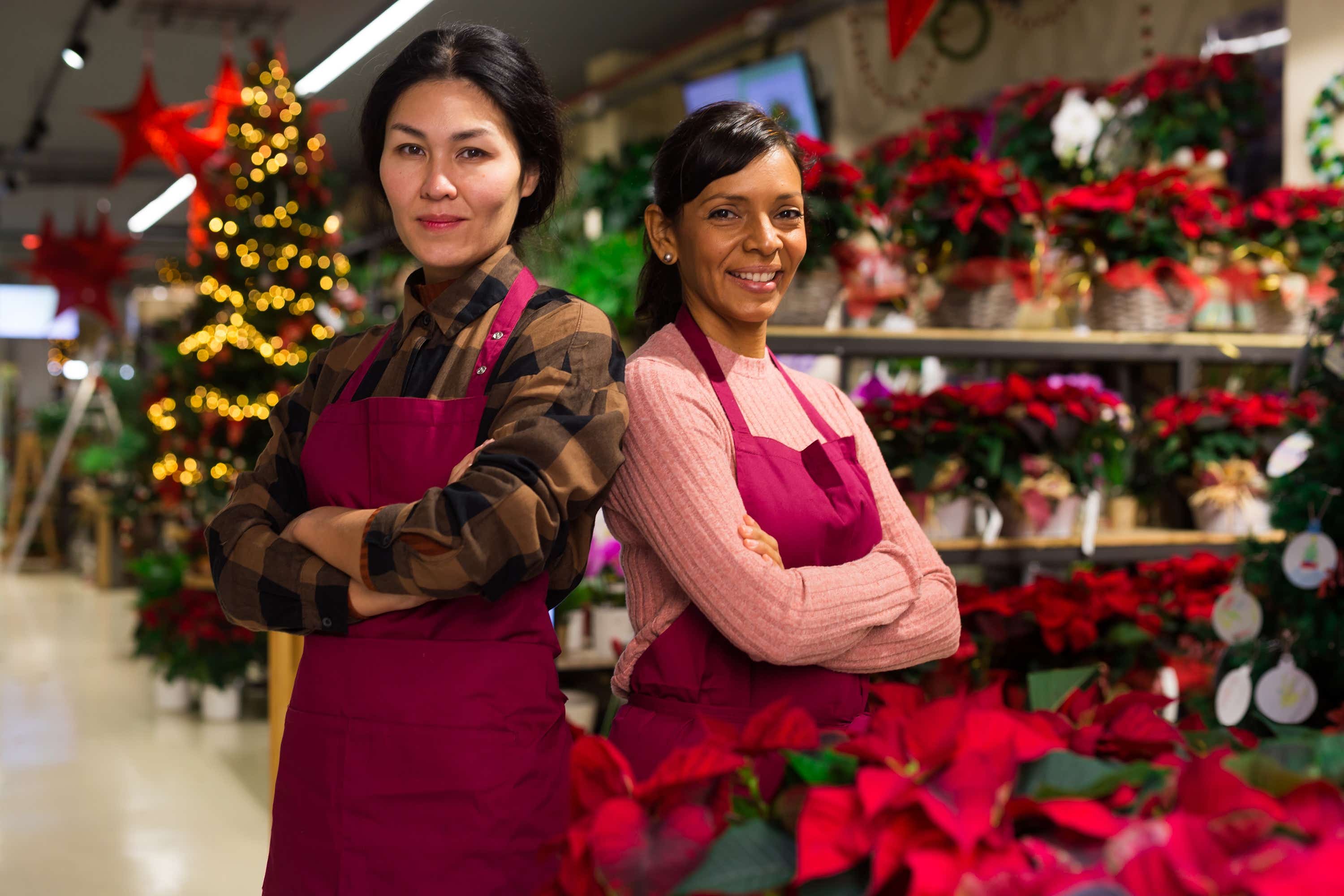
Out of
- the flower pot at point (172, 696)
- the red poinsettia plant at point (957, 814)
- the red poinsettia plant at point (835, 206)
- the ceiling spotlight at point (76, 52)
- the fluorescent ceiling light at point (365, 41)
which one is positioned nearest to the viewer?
the red poinsettia plant at point (957, 814)

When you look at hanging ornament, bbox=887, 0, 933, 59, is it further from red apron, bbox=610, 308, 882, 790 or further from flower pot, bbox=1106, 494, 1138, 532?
flower pot, bbox=1106, 494, 1138, 532

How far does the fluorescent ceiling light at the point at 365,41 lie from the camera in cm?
740

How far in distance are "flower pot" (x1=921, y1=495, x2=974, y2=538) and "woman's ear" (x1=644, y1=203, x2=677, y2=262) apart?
1.62m

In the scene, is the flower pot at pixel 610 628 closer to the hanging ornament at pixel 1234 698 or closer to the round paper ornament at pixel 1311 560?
the hanging ornament at pixel 1234 698

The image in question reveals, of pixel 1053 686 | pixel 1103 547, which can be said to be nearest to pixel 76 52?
pixel 1103 547

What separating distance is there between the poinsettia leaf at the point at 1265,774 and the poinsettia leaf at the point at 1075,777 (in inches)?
1.9

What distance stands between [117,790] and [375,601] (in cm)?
382

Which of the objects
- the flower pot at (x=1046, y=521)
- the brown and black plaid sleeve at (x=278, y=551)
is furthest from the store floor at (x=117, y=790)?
the brown and black plaid sleeve at (x=278, y=551)

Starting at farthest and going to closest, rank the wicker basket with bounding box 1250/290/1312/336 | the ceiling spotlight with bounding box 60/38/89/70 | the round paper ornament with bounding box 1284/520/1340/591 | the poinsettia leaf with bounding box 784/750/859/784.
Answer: the ceiling spotlight with bounding box 60/38/89/70 → the wicker basket with bounding box 1250/290/1312/336 → the round paper ornament with bounding box 1284/520/1340/591 → the poinsettia leaf with bounding box 784/750/859/784

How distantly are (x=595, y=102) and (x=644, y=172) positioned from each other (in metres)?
1.54

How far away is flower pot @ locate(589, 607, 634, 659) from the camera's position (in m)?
3.43

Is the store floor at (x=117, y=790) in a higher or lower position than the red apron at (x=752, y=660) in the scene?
lower

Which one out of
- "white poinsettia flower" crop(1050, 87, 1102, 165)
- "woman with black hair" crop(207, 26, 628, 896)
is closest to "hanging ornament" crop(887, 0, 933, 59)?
"woman with black hair" crop(207, 26, 628, 896)

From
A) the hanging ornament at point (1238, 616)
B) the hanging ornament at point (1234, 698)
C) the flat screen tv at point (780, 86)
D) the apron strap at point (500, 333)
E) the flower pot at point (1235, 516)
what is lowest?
the hanging ornament at point (1234, 698)
